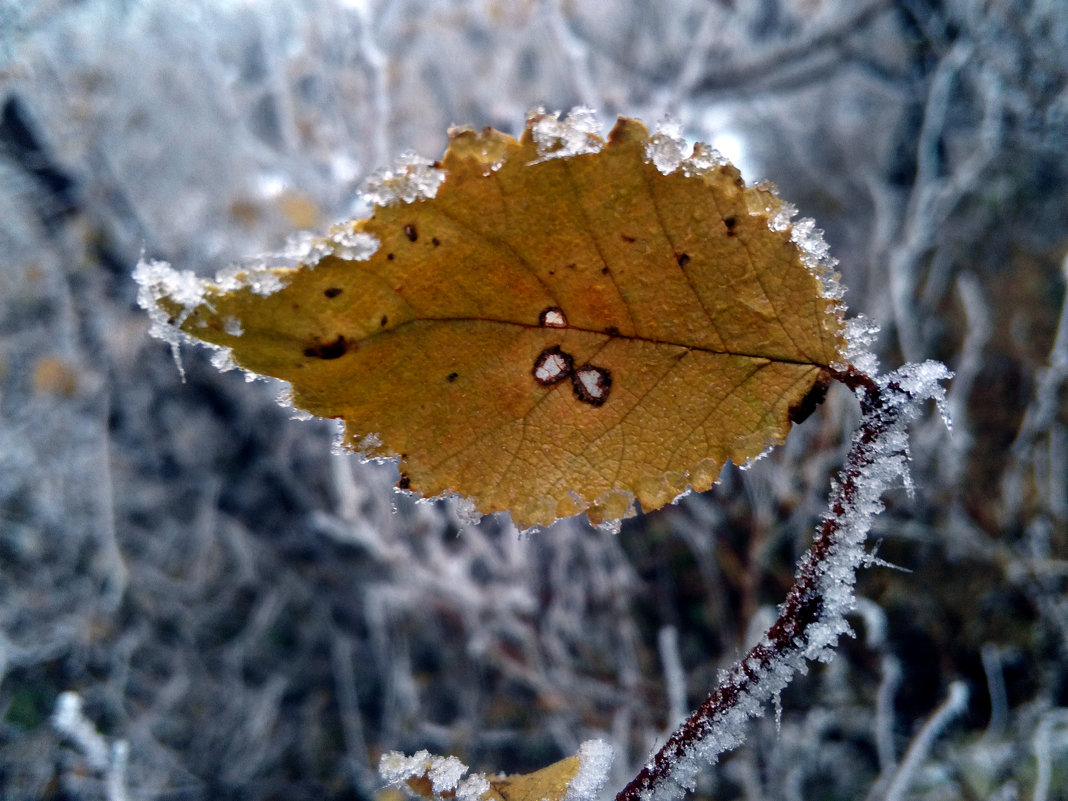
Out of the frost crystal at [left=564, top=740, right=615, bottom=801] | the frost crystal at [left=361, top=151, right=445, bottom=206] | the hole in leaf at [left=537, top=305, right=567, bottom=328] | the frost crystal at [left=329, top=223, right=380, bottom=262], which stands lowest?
the frost crystal at [left=564, top=740, right=615, bottom=801]

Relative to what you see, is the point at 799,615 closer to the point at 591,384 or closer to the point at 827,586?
the point at 827,586

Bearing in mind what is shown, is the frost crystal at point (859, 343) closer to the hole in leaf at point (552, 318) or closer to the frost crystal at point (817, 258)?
the frost crystal at point (817, 258)

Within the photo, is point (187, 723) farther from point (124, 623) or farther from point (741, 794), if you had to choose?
point (741, 794)

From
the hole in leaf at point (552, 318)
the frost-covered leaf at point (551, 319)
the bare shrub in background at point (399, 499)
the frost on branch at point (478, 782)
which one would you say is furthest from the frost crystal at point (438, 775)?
the bare shrub in background at point (399, 499)

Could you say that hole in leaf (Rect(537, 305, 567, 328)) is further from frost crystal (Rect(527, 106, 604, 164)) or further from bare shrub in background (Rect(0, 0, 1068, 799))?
bare shrub in background (Rect(0, 0, 1068, 799))

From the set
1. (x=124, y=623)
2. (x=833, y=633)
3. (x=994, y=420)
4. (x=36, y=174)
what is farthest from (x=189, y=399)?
(x=994, y=420)

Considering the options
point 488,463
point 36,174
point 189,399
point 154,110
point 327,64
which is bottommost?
point 488,463

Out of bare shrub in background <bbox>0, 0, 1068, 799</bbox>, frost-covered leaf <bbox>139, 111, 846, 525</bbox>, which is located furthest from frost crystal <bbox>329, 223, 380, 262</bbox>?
bare shrub in background <bbox>0, 0, 1068, 799</bbox>
